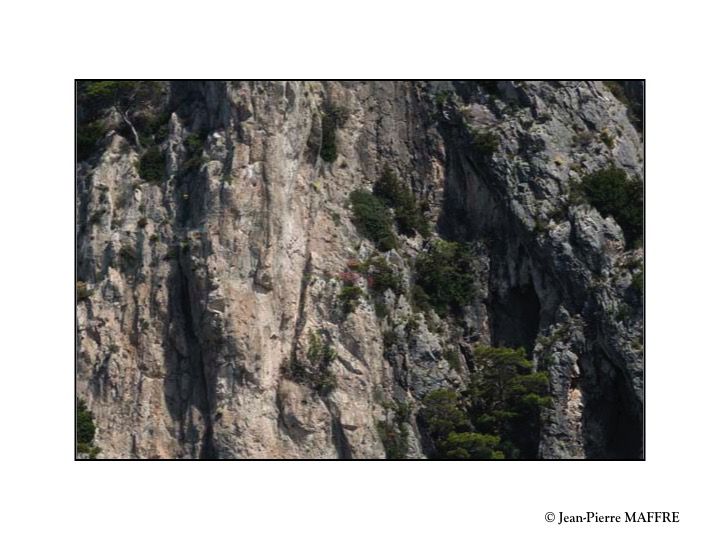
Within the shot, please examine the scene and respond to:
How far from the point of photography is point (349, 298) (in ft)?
185

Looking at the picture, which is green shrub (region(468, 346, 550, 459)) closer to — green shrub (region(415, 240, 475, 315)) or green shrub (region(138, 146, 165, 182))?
green shrub (region(415, 240, 475, 315))

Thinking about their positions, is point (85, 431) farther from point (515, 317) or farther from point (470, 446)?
point (515, 317)

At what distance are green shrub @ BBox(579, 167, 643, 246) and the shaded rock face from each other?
1.65 feet

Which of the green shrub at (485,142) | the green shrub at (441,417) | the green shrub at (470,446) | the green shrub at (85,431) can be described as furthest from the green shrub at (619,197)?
the green shrub at (85,431)

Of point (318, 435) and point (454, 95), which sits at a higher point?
point (454, 95)

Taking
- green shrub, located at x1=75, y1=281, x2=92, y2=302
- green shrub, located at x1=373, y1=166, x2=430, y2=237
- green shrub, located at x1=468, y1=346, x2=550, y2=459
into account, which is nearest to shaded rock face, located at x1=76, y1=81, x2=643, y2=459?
green shrub, located at x1=75, y1=281, x2=92, y2=302

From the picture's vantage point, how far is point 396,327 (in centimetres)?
5753

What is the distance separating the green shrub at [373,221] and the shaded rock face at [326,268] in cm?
45

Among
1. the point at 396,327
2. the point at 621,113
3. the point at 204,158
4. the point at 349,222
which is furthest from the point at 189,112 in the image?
the point at 621,113

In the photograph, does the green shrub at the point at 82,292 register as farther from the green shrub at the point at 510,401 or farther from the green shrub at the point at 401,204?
the green shrub at the point at 510,401

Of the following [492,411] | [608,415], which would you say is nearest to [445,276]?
[492,411]

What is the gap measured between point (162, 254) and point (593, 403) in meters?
18.4

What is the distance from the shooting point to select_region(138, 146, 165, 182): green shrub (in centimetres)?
5834

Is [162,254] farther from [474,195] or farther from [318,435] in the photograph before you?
[474,195]
